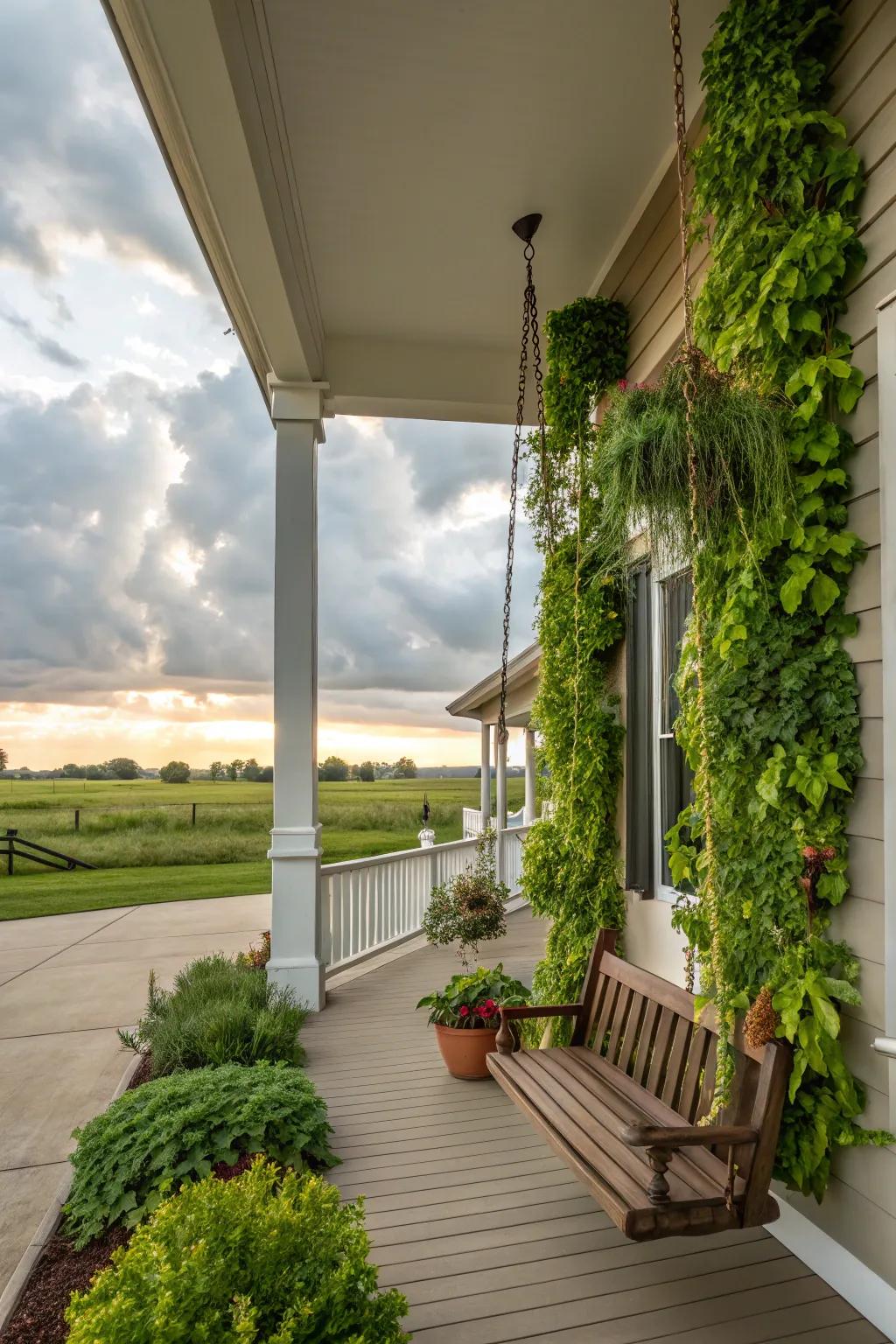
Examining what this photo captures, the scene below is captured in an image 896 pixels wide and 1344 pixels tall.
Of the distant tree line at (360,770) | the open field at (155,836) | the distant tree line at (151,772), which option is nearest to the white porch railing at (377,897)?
the open field at (155,836)

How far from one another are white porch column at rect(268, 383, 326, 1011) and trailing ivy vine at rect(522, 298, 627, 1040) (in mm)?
1408

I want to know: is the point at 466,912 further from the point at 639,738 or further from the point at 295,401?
the point at 295,401

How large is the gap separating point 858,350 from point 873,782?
1.15m

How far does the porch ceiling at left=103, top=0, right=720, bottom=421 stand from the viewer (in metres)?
2.68

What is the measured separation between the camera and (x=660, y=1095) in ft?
8.02

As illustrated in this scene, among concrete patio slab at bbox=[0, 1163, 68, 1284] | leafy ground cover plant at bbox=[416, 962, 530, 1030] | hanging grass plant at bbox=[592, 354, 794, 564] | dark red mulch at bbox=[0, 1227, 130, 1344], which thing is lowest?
concrete patio slab at bbox=[0, 1163, 68, 1284]

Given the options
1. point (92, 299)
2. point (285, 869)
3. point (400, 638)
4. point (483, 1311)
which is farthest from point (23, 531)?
point (483, 1311)

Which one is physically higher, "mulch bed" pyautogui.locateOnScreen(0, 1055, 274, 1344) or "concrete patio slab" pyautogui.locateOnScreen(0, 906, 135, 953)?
"mulch bed" pyautogui.locateOnScreen(0, 1055, 274, 1344)

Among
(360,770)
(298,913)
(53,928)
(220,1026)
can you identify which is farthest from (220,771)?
(220,1026)

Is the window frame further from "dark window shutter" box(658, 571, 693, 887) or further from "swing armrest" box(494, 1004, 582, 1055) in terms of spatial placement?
"swing armrest" box(494, 1004, 582, 1055)

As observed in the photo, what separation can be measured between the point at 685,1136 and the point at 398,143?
12.5 ft

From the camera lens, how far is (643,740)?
3500 millimetres

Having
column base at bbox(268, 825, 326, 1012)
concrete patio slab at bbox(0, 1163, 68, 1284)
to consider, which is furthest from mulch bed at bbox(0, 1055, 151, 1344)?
column base at bbox(268, 825, 326, 1012)

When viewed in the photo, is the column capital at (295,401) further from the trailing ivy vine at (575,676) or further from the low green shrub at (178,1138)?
the low green shrub at (178,1138)
